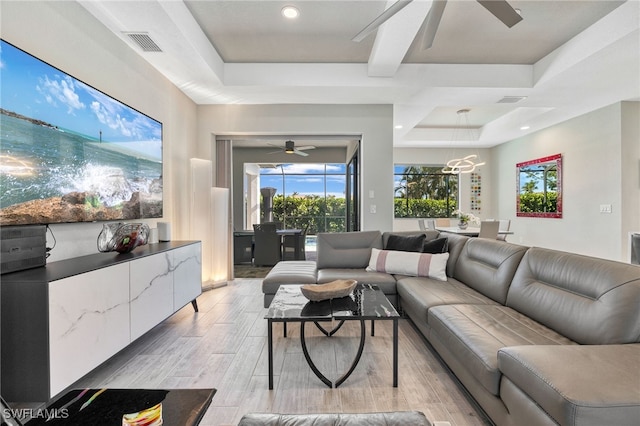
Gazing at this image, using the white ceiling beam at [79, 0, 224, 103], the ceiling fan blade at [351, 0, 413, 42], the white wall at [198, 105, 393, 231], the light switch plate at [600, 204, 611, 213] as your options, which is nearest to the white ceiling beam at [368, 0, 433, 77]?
the ceiling fan blade at [351, 0, 413, 42]

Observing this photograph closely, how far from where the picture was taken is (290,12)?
2893mm

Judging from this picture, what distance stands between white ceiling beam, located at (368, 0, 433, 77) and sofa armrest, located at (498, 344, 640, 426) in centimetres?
265

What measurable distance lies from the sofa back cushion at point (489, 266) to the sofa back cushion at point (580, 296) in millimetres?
104

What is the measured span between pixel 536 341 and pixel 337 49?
3.48m

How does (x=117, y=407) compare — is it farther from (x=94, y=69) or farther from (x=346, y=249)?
(x=346, y=249)

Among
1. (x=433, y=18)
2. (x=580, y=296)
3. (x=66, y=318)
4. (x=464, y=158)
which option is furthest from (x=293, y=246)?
(x=580, y=296)

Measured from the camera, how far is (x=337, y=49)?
3645mm

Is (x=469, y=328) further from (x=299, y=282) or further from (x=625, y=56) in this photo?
(x=625, y=56)

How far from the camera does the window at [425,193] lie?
8.64 m

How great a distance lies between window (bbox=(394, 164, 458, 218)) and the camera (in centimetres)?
864

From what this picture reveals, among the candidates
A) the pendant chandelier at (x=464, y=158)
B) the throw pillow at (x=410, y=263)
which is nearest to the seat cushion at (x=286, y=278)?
the throw pillow at (x=410, y=263)

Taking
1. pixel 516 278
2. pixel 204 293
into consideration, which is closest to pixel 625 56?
pixel 516 278

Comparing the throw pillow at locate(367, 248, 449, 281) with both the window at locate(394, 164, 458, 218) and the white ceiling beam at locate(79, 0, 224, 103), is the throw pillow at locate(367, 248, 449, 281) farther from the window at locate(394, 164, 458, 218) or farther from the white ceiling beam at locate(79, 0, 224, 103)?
the window at locate(394, 164, 458, 218)

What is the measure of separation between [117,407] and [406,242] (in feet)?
10.2
